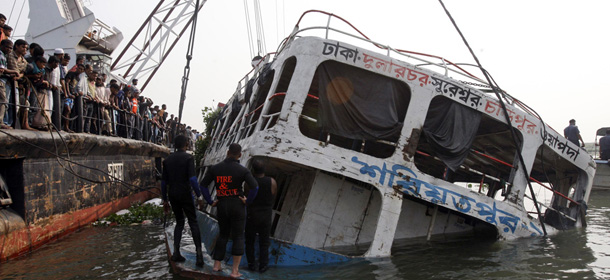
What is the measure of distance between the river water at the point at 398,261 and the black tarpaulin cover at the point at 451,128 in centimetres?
173

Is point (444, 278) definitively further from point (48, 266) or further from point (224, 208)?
point (48, 266)

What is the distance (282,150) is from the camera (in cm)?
666

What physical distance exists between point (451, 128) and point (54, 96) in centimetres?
740

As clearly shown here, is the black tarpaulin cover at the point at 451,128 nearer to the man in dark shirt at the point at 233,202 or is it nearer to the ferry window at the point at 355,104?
the ferry window at the point at 355,104

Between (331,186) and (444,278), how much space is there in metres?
2.42

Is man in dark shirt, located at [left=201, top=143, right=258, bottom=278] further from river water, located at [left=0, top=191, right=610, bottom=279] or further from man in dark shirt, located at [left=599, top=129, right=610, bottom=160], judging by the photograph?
man in dark shirt, located at [left=599, top=129, right=610, bottom=160]

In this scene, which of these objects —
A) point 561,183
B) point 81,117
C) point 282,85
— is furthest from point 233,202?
point 561,183

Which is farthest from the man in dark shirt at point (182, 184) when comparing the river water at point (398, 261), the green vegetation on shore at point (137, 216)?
the green vegetation on shore at point (137, 216)

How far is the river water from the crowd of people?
219cm

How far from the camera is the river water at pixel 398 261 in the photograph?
6082mm

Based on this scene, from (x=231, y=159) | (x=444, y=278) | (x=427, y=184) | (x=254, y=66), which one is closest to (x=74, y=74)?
(x=254, y=66)

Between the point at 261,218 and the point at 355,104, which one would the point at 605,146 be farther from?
the point at 261,218

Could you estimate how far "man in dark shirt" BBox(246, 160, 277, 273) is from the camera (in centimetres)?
565

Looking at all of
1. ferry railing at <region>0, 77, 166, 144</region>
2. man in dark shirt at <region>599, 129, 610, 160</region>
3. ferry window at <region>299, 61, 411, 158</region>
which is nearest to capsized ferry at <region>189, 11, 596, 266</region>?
ferry window at <region>299, 61, 411, 158</region>
